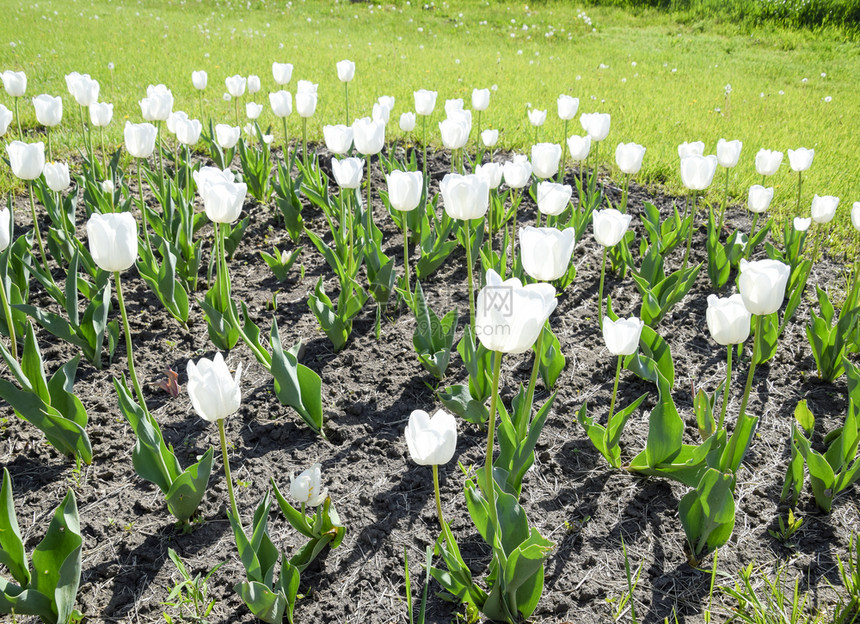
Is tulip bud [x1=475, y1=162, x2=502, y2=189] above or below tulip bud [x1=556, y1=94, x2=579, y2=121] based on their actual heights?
below

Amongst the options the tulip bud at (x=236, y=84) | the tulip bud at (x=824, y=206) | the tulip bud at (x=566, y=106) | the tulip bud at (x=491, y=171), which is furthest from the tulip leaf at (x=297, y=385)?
the tulip bud at (x=236, y=84)

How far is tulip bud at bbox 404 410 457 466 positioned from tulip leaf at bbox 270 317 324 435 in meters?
0.79

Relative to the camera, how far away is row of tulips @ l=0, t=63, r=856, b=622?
159 cm

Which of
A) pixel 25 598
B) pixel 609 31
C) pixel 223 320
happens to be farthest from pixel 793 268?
pixel 609 31

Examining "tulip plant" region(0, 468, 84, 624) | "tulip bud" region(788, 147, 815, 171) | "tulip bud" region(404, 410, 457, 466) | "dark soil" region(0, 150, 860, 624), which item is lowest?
"dark soil" region(0, 150, 860, 624)

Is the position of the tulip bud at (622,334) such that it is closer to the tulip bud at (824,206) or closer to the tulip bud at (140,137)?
the tulip bud at (824,206)

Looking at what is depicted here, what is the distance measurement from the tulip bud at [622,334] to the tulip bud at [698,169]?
129 cm

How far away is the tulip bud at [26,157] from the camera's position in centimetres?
263

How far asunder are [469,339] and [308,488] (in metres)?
0.76

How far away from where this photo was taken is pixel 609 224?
8.14 feet

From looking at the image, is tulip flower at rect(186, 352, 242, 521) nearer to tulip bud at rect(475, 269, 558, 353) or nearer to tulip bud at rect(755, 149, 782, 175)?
tulip bud at rect(475, 269, 558, 353)

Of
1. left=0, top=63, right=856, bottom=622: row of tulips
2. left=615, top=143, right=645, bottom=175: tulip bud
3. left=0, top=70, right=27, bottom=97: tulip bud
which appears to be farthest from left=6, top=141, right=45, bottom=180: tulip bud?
left=615, top=143, right=645, bottom=175: tulip bud

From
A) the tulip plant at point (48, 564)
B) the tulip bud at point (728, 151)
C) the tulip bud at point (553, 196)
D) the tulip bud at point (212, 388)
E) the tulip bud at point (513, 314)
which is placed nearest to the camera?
the tulip bud at point (513, 314)

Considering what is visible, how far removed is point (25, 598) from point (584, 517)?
5.17 feet
